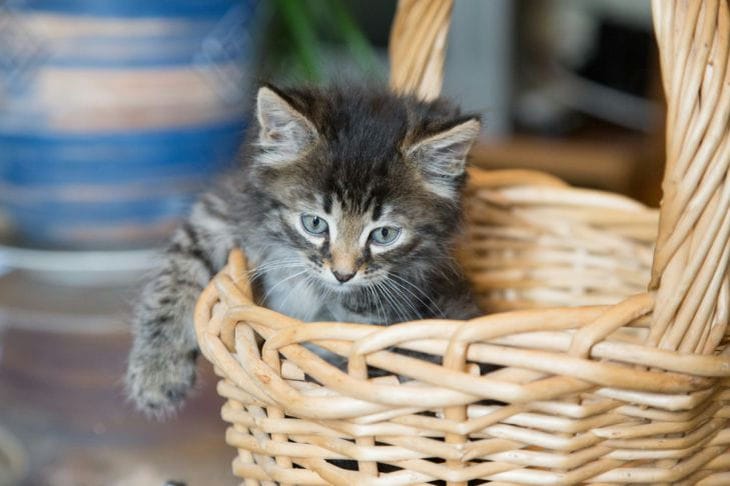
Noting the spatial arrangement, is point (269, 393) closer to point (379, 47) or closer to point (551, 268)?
point (551, 268)

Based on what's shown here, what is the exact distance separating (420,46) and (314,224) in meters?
0.36

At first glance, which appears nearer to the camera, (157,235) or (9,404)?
(9,404)

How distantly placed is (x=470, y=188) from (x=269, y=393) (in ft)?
2.57

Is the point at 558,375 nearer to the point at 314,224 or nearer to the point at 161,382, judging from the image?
the point at 314,224

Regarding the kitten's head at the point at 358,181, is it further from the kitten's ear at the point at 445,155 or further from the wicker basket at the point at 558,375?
the wicker basket at the point at 558,375

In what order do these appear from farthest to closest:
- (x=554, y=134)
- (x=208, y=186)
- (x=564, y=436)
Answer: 1. (x=554, y=134)
2. (x=208, y=186)
3. (x=564, y=436)

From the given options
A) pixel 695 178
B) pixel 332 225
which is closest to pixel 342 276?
pixel 332 225

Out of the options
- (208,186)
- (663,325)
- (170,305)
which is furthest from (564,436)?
(208,186)

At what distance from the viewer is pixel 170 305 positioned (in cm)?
141

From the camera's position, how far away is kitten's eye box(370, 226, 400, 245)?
1.41 metres

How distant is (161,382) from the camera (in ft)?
4.52

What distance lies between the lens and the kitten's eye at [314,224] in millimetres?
1404

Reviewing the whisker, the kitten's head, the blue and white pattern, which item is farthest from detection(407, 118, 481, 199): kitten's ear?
the blue and white pattern

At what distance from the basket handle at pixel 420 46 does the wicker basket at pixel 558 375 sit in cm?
48
